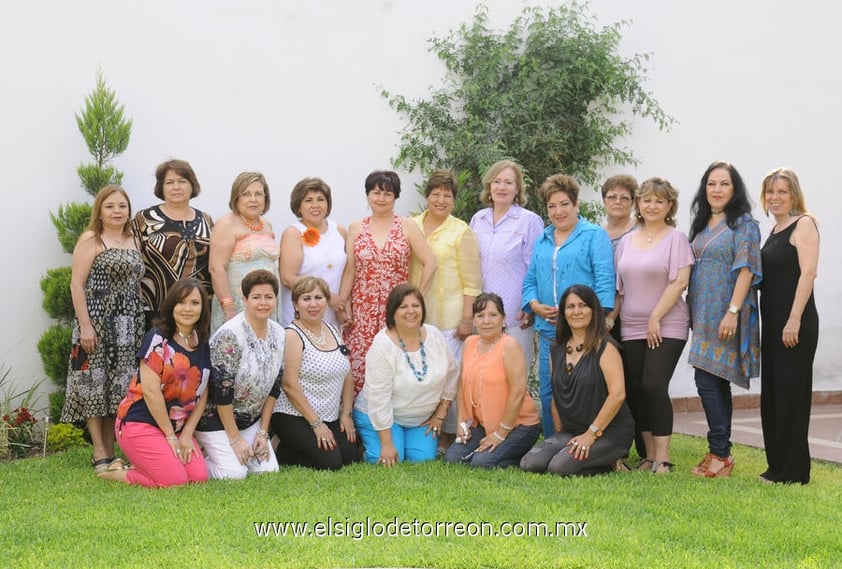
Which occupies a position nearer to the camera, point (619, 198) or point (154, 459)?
point (154, 459)

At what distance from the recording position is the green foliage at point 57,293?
681 cm

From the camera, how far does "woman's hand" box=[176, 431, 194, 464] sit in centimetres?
524

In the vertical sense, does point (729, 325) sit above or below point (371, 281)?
below

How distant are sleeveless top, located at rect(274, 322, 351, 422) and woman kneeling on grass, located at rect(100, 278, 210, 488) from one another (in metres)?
0.63

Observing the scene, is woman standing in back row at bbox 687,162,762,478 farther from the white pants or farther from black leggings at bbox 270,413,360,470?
the white pants

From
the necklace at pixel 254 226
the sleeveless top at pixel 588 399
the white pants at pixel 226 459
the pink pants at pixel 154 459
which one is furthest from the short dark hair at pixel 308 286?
the sleeveless top at pixel 588 399

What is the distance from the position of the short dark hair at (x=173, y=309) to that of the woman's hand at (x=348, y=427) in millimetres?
1090

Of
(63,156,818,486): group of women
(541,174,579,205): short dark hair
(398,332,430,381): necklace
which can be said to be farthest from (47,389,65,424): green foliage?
(541,174,579,205): short dark hair

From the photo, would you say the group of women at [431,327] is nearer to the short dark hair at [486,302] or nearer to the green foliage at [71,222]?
the short dark hair at [486,302]

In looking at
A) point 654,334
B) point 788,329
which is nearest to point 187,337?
point 654,334

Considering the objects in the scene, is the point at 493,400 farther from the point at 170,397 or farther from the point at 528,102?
the point at 528,102

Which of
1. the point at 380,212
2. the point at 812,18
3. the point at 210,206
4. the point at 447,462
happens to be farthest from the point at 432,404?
the point at 812,18

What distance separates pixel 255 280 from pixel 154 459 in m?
1.17

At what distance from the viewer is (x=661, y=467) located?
5.59m
